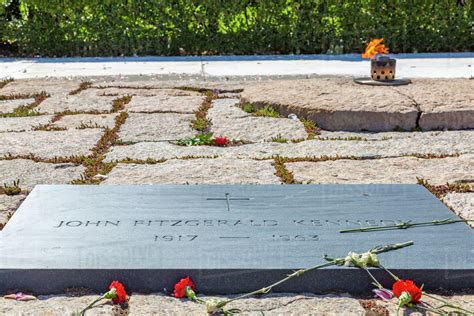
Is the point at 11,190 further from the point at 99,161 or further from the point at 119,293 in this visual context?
the point at 119,293

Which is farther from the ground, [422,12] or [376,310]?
[422,12]

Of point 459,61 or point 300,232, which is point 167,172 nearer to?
point 300,232

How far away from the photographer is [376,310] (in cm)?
203

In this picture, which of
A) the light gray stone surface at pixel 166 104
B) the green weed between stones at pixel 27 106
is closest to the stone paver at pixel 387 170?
→ the light gray stone surface at pixel 166 104

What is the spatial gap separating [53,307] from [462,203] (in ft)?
5.04

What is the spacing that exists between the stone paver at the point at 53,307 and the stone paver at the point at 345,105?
7.96ft

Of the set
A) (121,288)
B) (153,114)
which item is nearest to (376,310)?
(121,288)

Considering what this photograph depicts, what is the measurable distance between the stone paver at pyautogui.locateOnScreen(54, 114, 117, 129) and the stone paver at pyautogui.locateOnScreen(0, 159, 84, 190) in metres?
0.82

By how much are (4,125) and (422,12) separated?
204 inches

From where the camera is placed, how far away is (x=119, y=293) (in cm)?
205

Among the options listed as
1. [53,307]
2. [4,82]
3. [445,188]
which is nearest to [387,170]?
[445,188]

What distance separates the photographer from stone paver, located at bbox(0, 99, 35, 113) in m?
4.89

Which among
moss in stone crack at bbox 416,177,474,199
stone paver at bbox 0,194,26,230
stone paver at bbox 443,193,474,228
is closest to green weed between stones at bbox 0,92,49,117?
stone paver at bbox 0,194,26,230

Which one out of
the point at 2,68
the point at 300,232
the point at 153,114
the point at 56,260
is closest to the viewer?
the point at 56,260
